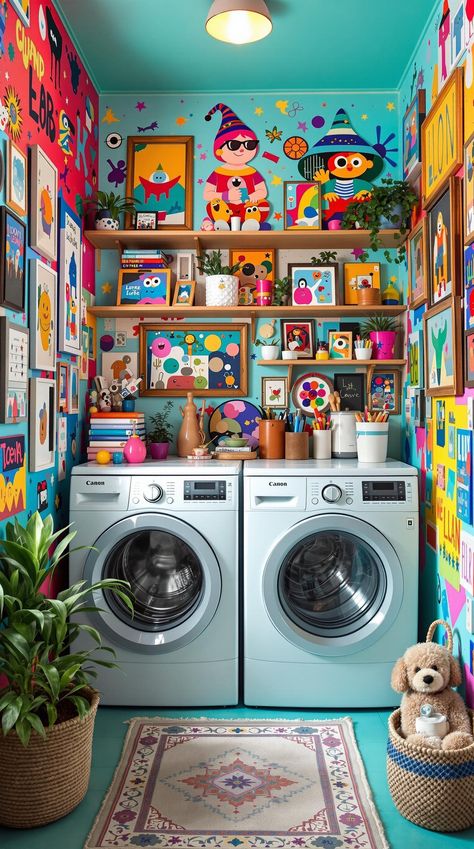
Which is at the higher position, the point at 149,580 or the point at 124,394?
the point at 124,394

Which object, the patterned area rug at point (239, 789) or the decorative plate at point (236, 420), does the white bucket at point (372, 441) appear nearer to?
the decorative plate at point (236, 420)

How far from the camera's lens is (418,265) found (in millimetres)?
2979

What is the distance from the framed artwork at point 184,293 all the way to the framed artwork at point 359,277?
758 mm

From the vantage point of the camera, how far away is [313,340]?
11.0ft

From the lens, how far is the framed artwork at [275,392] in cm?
338

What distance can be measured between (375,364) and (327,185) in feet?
3.06

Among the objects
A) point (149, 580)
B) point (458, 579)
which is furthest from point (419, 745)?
point (149, 580)

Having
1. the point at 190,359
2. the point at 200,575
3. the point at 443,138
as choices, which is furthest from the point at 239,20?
the point at 200,575

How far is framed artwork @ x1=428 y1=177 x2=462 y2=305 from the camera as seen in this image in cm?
232

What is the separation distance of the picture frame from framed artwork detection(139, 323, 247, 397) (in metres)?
1.12

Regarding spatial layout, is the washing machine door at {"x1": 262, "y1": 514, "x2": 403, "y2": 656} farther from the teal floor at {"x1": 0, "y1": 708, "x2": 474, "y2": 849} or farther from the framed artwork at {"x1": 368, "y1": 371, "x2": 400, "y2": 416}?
the framed artwork at {"x1": 368, "y1": 371, "x2": 400, "y2": 416}

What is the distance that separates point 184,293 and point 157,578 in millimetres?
1357

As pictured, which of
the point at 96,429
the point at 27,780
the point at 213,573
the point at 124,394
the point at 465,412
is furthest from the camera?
the point at 124,394

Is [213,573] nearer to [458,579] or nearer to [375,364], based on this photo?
[458,579]
